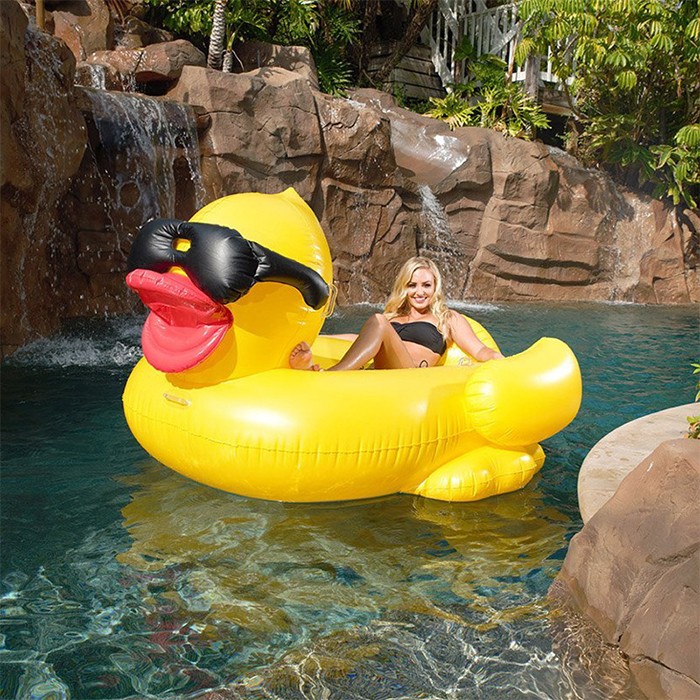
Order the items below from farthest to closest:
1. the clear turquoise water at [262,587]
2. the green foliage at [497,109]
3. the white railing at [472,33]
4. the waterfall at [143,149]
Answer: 1. the white railing at [472,33]
2. the green foliage at [497,109]
3. the waterfall at [143,149]
4. the clear turquoise water at [262,587]

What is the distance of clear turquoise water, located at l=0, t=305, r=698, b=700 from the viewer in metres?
2.40

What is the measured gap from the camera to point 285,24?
1229 centimetres

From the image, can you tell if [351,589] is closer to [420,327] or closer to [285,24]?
[420,327]

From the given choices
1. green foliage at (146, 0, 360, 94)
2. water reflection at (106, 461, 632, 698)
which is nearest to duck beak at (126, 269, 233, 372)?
water reflection at (106, 461, 632, 698)

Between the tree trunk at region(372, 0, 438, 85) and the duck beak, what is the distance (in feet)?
37.9

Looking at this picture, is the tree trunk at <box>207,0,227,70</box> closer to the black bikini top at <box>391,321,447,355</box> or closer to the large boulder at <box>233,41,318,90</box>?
the large boulder at <box>233,41,318,90</box>

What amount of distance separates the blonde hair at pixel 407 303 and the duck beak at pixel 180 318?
1501 millimetres

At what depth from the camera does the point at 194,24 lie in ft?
36.0

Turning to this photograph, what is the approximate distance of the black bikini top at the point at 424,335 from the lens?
4.63 meters

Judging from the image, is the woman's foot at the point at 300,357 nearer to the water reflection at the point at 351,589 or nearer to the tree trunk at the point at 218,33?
the water reflection at the point at 351,589

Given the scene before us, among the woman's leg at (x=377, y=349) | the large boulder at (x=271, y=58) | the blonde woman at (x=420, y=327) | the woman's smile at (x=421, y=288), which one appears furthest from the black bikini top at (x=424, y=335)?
the large boulder at (x=271, y=58)

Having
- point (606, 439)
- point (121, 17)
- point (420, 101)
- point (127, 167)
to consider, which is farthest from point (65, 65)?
point (420, 101)

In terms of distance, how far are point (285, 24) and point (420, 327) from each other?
9192 mm

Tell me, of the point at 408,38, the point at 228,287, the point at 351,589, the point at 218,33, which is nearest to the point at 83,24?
the point at 218,33
